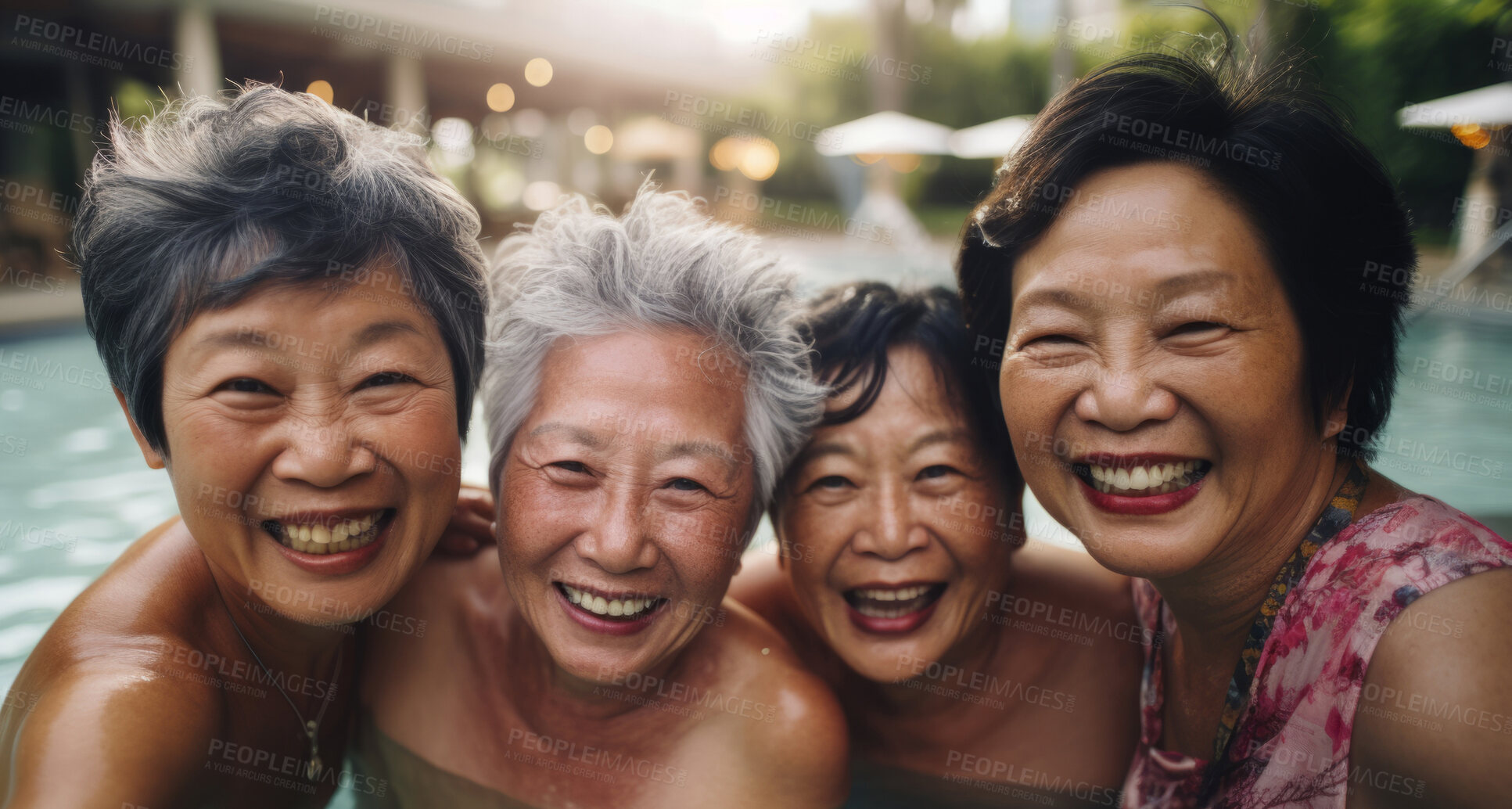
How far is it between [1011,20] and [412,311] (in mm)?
30727

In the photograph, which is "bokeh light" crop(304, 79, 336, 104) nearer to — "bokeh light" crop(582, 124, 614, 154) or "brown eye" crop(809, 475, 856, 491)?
"bokeh light" crop(582, 124, 614, 154)

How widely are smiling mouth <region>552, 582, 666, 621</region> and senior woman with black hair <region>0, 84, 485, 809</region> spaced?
16.2 inches

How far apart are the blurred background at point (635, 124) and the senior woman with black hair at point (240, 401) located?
0.88m

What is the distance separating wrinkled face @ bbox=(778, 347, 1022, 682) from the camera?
8.59ft

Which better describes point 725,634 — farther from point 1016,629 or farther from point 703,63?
point 703,63

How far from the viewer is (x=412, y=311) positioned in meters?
2.35

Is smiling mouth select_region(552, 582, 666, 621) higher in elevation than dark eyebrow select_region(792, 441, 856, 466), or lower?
lower

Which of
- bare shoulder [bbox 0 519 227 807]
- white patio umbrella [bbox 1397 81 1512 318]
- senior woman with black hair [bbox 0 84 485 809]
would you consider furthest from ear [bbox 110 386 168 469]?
white patio umbrella [bbox 1397 81 1512 318]

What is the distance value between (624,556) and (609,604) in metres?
0.19

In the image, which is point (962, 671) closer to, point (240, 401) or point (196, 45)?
point (240, 401)

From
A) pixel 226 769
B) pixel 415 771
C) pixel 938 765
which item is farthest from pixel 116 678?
pixel 938 765

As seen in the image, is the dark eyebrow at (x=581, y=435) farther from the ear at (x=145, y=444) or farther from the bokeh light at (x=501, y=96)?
the bokeh light at (x=501, y=96)


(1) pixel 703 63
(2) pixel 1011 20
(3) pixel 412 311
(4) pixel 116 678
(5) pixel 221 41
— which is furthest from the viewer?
(2) pixel 1011 20

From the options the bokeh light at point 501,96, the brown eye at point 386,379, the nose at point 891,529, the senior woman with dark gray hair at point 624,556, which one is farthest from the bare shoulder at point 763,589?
the bokeh light at point 501,96
